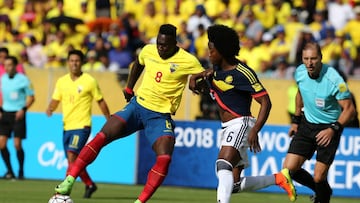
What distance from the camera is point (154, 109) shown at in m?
13.8

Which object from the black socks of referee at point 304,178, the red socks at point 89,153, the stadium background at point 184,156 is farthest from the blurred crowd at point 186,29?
the red socks at point 89,153

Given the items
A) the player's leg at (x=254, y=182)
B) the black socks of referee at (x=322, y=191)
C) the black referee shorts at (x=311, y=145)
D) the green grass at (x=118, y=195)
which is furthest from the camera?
the green grass at (x=118, y=195)

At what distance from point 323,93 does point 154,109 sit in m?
2.21

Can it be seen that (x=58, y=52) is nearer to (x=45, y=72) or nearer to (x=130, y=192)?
(x=45, y=72)

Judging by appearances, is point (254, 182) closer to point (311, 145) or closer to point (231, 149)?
point (231, 149)

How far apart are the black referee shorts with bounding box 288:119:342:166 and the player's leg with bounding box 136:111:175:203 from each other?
6.07ft

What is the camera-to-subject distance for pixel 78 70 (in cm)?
1792

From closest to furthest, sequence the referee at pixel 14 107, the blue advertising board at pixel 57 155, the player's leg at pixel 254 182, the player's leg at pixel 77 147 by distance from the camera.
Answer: the player's leg at pixel 254 182 → the player's leg at pixel 77 147 → the blue advertising board at pixel 57 155 → the referee at pixel 14 107

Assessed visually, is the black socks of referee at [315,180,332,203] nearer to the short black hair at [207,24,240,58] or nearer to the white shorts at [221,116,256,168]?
the white shorts at [221,116,256,168]

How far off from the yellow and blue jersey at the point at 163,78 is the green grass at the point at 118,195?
116 inches

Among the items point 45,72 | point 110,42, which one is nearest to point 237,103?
point 45,72

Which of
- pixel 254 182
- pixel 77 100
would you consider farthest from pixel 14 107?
pixel 254 182

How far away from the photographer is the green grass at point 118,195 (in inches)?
658

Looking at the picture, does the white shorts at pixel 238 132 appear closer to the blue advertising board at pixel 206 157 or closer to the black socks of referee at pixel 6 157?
the blue advertising board at pixel 206 157
